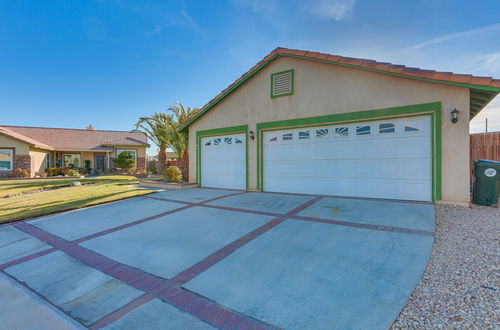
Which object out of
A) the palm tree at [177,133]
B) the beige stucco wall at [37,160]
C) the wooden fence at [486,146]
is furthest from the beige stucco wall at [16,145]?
the wooden fence at [486,146]

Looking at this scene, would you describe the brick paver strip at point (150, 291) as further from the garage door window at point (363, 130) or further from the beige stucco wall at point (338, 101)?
the garage door window at point (363, 130)

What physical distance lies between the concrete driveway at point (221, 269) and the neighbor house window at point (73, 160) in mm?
A: 23564

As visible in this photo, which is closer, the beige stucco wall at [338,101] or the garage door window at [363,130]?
the beige stucco wall at [338,101]

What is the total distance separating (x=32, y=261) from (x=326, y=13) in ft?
38.0

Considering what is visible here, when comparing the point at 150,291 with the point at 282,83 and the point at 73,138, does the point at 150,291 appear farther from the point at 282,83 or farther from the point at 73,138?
the point at 73,138

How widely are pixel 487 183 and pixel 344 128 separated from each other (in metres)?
4.18

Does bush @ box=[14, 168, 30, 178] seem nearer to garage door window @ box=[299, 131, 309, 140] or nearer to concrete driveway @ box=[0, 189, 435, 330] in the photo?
concrete driveway @ box=[0, 189, 435, 330]

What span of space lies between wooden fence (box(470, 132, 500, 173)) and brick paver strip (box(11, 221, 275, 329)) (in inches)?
418

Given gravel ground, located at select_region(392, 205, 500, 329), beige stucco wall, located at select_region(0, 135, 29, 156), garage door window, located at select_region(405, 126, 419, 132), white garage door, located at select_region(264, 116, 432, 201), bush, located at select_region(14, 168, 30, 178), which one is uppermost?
beige stucco wall, located at select_region(0, 135, 29, 156)

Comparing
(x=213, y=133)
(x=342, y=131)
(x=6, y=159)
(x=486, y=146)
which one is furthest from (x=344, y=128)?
(x=6, y=159)

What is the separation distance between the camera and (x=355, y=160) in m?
7.68

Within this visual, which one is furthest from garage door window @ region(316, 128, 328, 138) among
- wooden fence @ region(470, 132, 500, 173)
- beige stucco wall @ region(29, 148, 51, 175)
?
beige stucco wall @ region(29, 148, 51, 175)

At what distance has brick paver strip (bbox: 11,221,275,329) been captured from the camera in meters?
2.48

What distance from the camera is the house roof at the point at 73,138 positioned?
82.6ft
